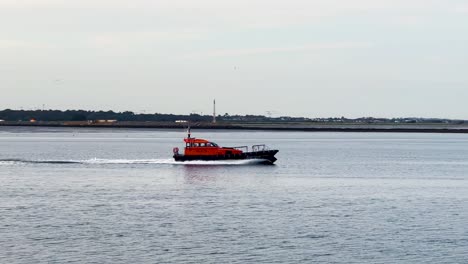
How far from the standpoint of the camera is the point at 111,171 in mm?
86000

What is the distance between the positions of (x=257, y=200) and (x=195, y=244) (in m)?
18.7

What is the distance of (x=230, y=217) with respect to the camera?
49.1 m

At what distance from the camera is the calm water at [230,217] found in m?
38.6

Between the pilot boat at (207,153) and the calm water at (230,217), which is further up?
the pilot boat at (207,153)

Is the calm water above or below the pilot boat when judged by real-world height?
below

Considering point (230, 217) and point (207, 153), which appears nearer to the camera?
point (230, 217)

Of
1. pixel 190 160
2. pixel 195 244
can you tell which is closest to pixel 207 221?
pixel 195 244

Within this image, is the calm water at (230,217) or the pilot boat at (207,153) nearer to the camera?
the calm water at (230,217)

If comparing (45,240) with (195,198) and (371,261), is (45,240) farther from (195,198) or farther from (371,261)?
(195,198)

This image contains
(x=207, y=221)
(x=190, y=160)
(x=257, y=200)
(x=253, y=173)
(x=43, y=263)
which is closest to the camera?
(x=43, y=263)

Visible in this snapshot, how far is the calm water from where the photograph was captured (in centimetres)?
3862

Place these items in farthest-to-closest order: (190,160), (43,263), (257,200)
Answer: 1. (190,160)
2. (257,200)
3. (43,263)

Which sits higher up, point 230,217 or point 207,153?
point 207,153

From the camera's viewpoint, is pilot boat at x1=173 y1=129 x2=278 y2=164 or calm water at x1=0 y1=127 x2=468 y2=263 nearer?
calm water at x1=0 y1=127 x2=468 y2=263
